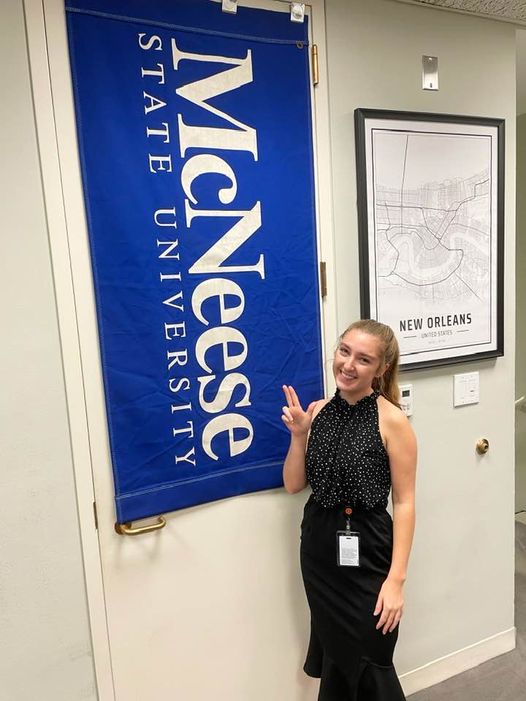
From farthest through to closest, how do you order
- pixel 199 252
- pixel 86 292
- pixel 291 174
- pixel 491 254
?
pixel 491 254 < pixel 291 174 < pixel 199 252 < pixel 86 292

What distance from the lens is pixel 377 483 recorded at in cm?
144

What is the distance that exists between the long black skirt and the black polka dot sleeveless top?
0.05 meters

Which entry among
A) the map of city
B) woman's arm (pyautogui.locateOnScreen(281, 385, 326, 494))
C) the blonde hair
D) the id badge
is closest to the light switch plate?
the map of city

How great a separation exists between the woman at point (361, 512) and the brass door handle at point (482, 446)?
0.72 meters

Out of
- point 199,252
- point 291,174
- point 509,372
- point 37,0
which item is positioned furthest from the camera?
point 509,372

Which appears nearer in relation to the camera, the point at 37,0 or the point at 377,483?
the point at 37,0

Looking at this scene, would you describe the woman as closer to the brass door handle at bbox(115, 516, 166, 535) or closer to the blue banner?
the blue banner

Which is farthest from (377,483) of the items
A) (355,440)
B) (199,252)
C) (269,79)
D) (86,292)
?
(269,79)

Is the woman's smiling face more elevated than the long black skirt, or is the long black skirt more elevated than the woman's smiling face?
the woman's smiling face

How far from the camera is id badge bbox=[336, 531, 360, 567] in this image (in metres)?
1.45

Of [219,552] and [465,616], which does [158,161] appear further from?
[465,616]

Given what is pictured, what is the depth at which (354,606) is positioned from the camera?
→ 1.47m

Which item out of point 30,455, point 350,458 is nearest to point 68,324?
point 30,455

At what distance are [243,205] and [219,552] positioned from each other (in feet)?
3.54
